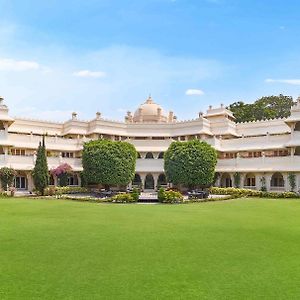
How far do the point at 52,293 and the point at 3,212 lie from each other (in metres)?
15.8

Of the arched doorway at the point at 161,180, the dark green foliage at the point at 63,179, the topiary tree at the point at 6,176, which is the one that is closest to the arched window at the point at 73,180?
the dark green foliage at the point at 63,179

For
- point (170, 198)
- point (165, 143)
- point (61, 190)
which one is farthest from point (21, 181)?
point (170, 198)

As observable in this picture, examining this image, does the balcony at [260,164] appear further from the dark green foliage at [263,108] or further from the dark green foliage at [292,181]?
the dark green foliage at [263,108]

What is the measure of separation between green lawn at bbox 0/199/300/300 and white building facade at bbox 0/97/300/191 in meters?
29.3

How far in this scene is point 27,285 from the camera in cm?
925

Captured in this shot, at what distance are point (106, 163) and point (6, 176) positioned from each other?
10171mm

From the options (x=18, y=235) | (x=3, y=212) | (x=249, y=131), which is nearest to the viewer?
(x=18, y=235)

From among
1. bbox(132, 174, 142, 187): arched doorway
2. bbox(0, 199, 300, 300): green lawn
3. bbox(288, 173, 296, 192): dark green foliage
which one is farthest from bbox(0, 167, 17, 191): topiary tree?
bbox(288, 173, 296, 192): dark green foliage

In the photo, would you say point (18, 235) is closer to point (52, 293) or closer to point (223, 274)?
point (52, 293)

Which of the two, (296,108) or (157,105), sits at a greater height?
(157,105)

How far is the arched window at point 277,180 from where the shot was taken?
4856cm

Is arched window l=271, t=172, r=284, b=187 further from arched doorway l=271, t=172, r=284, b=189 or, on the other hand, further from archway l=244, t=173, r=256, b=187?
archway l=244, t=173, r=256, b=187

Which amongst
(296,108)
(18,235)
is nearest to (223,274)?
(18,235)

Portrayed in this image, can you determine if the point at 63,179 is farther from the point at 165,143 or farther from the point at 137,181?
the point at 165,143
